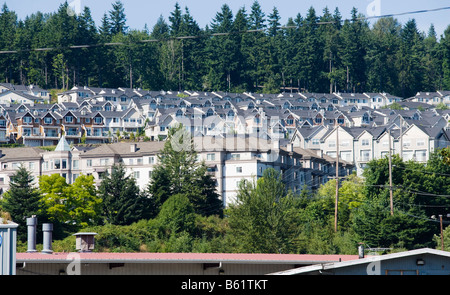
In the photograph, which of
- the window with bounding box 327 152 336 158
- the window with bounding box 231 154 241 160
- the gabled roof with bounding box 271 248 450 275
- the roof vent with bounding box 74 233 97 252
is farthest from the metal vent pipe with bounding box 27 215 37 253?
the window with bounding box 327 152 336 158

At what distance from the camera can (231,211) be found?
64625 mm

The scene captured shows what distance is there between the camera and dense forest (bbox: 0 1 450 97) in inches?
6437

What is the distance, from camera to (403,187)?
73.6m

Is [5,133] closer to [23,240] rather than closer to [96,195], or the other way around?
[96,195]

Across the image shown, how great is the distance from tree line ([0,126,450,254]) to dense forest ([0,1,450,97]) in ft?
269

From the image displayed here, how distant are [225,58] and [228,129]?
45526 millimetres

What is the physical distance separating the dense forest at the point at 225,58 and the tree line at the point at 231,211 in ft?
269

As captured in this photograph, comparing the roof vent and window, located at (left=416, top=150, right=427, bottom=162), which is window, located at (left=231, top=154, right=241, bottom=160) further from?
the roof vent

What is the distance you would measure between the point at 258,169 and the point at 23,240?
94.2 feet

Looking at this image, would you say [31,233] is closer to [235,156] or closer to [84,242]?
[84,242]

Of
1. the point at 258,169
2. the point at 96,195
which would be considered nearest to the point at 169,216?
the point at 96,195

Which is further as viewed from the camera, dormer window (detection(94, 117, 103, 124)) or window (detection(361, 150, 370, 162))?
dormer window (detection(94, 117, 103, 124))

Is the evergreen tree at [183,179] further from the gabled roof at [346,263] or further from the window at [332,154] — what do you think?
the gabled roof at [346,263]

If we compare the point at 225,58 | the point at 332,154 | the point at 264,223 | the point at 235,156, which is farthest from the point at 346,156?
the point at 225,58
